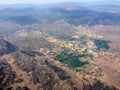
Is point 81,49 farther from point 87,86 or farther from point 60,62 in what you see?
point 87,86

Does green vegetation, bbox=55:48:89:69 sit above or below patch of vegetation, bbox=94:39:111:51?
above

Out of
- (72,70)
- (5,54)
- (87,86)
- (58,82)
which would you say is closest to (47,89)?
(58,82)

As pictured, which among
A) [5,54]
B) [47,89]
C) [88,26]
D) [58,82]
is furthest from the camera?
[88,26]

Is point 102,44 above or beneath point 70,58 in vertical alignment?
beneath

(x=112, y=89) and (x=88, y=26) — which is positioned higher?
(x=112, y=89)

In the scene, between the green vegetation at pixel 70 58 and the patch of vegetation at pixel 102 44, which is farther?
the patch of vegetation at pixel 102 44

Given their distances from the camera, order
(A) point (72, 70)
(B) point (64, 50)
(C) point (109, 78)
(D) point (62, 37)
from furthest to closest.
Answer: (D) point (62, 37) → (B) point (64, 50) → (A) point (72, 70) → (C) point (109, 78)

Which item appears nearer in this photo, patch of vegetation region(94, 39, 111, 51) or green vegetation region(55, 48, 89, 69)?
green vegetation region(55, 48, 89, 69)

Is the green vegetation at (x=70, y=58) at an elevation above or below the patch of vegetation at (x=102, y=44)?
above
